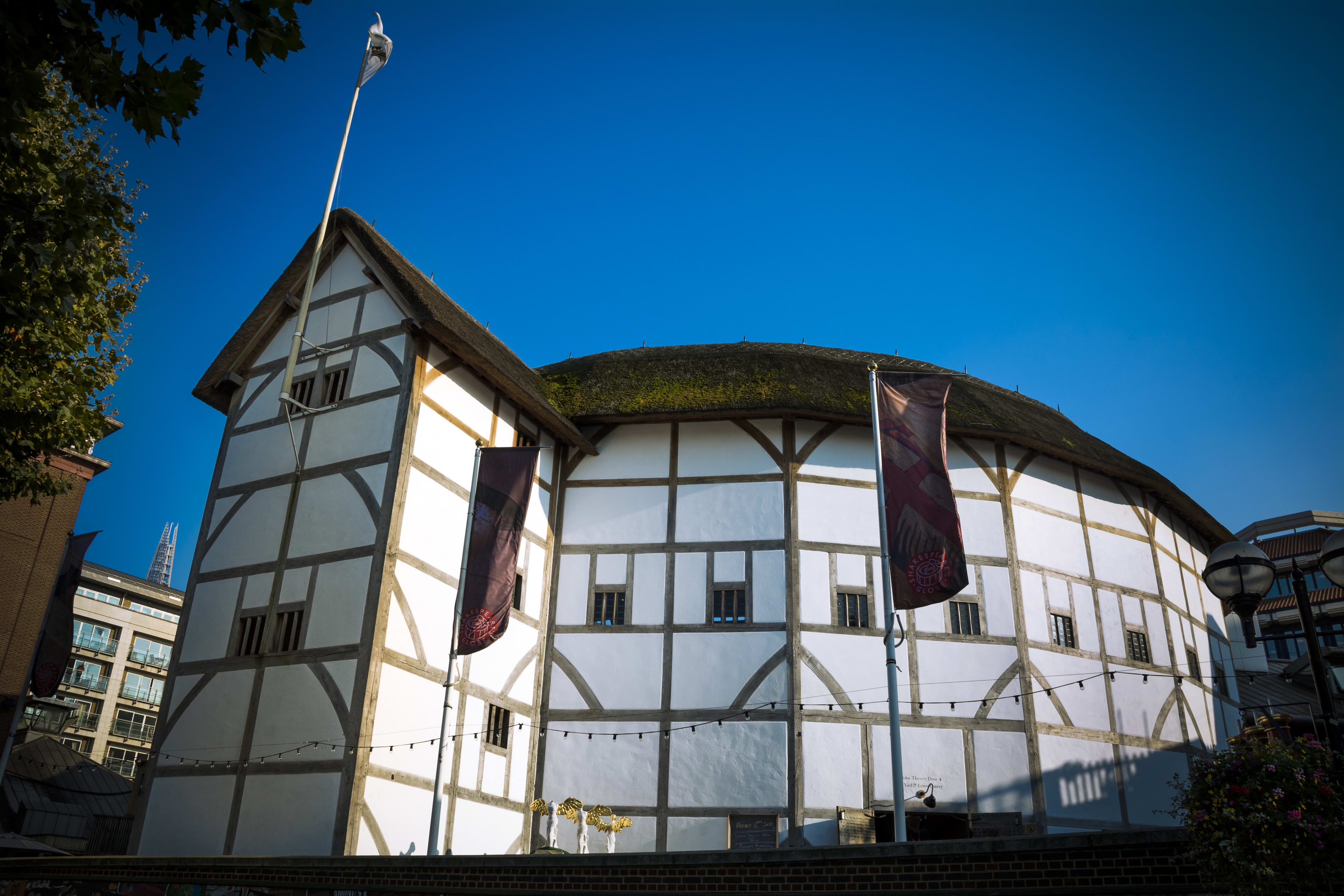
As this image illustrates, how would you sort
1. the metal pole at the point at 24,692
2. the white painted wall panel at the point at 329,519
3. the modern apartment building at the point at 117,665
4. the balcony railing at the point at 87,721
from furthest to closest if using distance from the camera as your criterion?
1. the modern apartment building at the point at 117,665
2. the balcony railing at the point at 87,721
3. the metal pole at the point at 24,692
4. the white painted wall panel at the point at 329,519

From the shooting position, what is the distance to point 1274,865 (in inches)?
239

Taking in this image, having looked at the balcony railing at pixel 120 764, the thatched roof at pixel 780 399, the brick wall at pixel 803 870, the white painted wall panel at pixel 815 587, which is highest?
the thatched roof at pixel 780 399

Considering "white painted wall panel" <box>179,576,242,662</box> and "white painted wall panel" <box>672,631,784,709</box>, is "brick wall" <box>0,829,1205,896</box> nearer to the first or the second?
"white painted wall panel" <box>179,576,242,662</box>

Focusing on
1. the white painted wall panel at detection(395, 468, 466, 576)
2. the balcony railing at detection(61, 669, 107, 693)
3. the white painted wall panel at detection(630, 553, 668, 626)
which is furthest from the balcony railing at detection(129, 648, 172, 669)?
the white painted wall panel at detection(630, 553, 668, 626)

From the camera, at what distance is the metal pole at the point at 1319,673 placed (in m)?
6.49

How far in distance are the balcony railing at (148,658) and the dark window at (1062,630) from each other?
135ft

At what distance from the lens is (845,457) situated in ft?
64.3

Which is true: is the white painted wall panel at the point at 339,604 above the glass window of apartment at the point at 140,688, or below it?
below

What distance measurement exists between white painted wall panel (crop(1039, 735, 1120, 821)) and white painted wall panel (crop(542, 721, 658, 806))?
6.35m

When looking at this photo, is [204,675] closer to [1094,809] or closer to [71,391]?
[71,391]

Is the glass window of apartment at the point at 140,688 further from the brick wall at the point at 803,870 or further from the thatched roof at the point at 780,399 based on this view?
the brick wall at the point at 803,870

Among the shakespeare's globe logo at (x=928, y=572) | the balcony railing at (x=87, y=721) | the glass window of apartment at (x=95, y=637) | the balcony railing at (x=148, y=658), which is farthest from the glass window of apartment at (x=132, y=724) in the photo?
the shakespeare's globe logo at (x=928, y=572)

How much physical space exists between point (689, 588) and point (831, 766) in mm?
4118

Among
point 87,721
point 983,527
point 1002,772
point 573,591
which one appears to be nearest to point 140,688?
point 87,721
